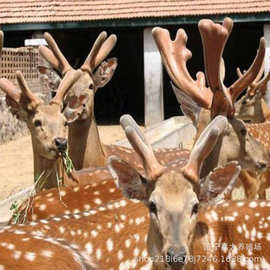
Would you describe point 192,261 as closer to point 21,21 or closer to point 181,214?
point 181,214

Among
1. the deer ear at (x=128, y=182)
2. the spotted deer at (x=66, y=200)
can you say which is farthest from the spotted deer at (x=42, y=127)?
the deer ear at (x=128, y=182)

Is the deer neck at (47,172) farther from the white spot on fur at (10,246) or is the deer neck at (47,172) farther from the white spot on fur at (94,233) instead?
the white spot on fur at (10,246)

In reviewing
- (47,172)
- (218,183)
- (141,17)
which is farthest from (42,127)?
(141,17)

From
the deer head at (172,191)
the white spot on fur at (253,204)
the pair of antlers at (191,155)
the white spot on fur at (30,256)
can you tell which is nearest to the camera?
the white spot on fur at (30,256)

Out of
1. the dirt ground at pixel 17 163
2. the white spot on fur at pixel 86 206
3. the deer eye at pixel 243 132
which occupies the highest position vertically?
the deer eye at pixel 243 132

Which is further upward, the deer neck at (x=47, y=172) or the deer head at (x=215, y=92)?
the deer head at (x=215, y=92)

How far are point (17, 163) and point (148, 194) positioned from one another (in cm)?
794

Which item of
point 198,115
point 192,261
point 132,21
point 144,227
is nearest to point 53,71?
point 198,115

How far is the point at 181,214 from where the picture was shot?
2.95m

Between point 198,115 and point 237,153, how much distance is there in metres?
0.40

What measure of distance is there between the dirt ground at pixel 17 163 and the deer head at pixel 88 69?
2464 mm

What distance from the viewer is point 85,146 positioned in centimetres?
609

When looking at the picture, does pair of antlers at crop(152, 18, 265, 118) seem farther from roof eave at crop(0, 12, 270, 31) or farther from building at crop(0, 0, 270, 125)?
roof eave at crop(0, 12, 270, 31)

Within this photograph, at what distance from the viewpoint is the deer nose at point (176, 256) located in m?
2.82
